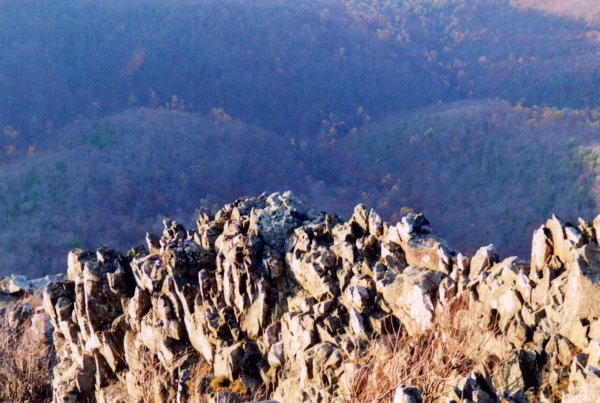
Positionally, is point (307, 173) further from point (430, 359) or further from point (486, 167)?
point (430, 359)

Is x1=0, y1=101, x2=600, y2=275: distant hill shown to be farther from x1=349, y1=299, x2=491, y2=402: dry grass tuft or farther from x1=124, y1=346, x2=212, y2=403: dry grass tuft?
x1=349, y1=299, x2=491, y2=402: dry grass tuft

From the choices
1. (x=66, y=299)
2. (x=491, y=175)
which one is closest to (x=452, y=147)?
(x=491, y=175)

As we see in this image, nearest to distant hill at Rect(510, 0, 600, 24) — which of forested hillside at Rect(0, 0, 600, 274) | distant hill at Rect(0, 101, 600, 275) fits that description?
forested hillside at Rect(0, 0, 600, 274)

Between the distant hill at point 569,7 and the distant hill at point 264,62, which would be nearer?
the distant hill at point 264,62

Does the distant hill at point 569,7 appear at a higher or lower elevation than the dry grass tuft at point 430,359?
higher

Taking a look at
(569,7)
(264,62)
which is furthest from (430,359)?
(569,7)

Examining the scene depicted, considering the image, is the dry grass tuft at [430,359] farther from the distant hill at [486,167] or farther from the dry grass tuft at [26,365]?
the distant hill at [486,167]

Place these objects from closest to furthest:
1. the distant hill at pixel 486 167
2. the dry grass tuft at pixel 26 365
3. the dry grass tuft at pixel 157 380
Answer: the dry grass tuft at pixel 157 380 → the dry grass tuft at pixel 26 365 → the distant hill at pixel 486 167

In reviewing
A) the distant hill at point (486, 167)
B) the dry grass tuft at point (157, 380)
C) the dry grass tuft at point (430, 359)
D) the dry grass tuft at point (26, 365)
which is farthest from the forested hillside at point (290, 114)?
the dry grass tuft at point (430, 359)
